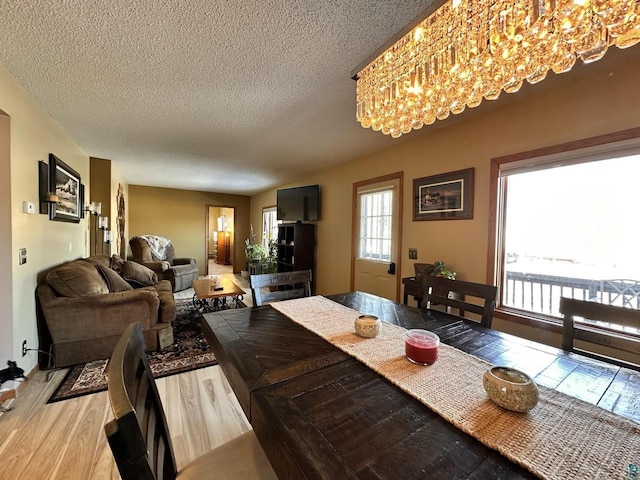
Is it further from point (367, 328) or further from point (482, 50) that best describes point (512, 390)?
point (482, 50)

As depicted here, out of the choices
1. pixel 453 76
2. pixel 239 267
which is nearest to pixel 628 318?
pixel 453 76

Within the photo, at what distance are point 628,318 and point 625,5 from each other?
1.19 metres

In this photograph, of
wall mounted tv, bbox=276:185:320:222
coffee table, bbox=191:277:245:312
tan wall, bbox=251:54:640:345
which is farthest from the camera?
wall mounted tv, bbox=276:185:320:222

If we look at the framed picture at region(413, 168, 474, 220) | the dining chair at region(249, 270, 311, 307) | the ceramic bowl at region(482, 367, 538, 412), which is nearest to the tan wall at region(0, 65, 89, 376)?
the dining chair at region(249, 270, 311, 307)

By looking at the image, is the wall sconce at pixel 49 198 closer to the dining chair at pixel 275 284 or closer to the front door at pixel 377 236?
the dining chair at pixel 275 284

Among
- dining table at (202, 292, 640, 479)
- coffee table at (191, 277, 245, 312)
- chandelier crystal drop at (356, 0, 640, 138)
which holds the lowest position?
coffee table at (191, 277, 245, 312)

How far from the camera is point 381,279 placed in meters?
3.48

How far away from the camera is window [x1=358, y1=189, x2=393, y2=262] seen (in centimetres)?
349

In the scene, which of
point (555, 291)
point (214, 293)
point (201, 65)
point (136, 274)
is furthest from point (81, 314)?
point (555, 291)

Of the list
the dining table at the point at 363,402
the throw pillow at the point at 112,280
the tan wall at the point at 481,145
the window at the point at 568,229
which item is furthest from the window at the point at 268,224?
the dining table at the point at 363,402

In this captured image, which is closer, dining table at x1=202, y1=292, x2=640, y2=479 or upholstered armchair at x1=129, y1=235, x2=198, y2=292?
dining table at x1=202, y1=292, x2=640, y2=479

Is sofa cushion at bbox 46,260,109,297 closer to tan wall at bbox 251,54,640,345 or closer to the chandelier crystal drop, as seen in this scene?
the chandelier crystal drop

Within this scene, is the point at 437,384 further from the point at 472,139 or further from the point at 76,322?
the point at 76,322

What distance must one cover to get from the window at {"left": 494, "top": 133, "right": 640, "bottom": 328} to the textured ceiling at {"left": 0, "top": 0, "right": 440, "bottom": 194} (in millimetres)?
1534
